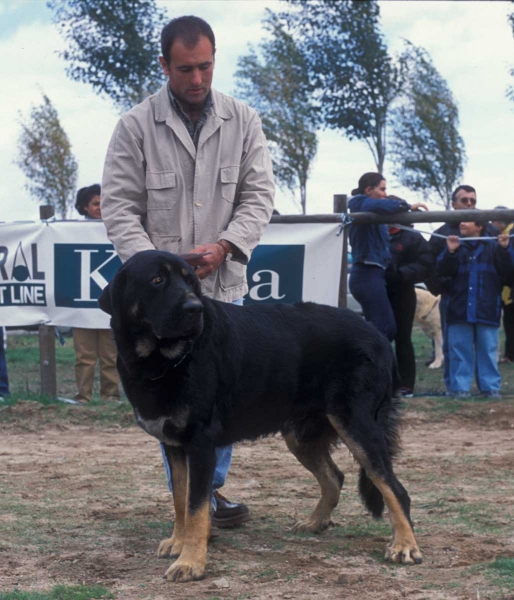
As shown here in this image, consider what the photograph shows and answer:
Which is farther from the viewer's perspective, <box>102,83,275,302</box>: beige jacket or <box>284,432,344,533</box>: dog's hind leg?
<box>284,432,344,533</box>: dog's hind leg

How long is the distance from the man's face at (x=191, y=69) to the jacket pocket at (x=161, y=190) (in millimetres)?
399

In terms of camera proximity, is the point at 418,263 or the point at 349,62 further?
the point at 349,62

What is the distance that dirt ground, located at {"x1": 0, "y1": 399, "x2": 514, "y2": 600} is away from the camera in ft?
12.9

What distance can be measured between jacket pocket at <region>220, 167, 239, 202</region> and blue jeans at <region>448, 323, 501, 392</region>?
541cm

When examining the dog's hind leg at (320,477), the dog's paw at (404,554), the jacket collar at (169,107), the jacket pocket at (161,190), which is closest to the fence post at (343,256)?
the dog's hind leg at (320,477)

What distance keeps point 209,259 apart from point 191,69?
36.9 inches

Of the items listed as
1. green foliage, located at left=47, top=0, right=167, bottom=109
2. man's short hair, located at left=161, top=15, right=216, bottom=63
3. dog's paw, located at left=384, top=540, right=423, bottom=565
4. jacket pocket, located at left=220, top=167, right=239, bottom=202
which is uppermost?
green foliage, located at left=47, top=0, right=167, bottom=109

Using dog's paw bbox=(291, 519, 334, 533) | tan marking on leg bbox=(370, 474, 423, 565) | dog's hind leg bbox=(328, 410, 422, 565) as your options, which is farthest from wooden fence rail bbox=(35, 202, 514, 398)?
tan marking on leg bbox=(370, 474, 423, 565)

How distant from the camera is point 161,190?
4680 millimetres

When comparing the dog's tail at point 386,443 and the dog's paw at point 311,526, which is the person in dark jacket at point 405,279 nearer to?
the dog's paw at point 311,526

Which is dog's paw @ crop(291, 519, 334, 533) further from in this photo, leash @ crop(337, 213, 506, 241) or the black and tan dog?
leash @ crop(337, 213, 506, 241)

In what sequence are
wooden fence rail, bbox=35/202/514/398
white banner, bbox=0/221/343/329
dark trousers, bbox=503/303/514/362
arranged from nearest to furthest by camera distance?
white banner, bbox=0/221/343/329 < wooden fence rail, bbox=35/202/514/398 < dark trousers, bbox=503/303/514/362

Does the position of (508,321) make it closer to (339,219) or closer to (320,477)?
(339,219)

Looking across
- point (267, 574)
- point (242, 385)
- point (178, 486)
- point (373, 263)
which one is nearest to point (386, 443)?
point (242, 385)
